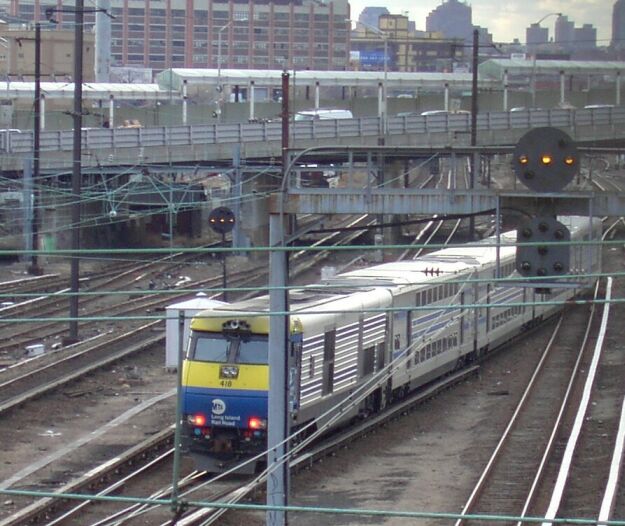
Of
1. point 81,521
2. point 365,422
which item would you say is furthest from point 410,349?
point 81,521

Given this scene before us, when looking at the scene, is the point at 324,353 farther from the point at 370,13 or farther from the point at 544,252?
the point at 370,13

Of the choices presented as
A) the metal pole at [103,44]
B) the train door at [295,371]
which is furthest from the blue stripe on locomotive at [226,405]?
the metal pole at [103,44]

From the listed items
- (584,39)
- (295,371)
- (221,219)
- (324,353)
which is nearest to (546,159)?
(295,371)

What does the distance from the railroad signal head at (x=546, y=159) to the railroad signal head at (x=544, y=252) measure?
10.2 inches

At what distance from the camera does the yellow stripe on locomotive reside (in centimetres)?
1419

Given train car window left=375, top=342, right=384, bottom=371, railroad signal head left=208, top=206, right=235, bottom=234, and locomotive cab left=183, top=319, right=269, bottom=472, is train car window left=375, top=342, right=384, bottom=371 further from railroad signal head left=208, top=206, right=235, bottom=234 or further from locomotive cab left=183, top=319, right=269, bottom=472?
railroad signal head left=208, top=206, right=235, bottom=234

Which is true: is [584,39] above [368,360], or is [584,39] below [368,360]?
above

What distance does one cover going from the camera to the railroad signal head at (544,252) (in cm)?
880

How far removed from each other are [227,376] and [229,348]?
319mm

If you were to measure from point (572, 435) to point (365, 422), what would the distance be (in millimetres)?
2744

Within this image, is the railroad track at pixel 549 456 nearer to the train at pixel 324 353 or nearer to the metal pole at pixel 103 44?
the train at pixel 324 353

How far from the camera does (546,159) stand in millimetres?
8742

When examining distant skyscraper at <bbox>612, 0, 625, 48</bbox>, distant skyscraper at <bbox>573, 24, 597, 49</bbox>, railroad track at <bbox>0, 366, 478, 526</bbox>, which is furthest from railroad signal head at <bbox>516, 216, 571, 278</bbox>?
distant skyscraper at <bbox>573, 24, 597, 49</bbox>

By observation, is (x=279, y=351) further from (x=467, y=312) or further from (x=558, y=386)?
→ (x=558, y=386)
